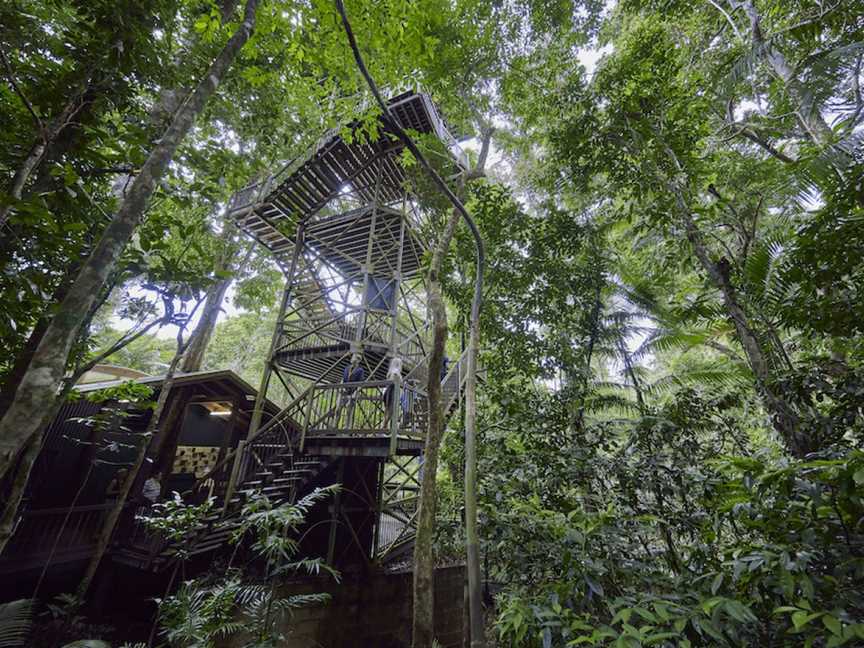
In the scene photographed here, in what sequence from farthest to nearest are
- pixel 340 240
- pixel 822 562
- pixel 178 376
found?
pixel 340 240 < pixel 178 376 < pixel 822 562

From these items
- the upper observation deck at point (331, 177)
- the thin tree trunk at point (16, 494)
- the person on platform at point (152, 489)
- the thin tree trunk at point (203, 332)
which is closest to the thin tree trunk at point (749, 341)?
the upper observation deck at point (331, 177)

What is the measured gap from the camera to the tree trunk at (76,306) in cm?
195

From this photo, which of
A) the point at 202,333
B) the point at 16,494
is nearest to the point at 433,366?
the point at 16,494

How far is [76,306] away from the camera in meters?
2.21

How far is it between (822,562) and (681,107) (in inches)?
205

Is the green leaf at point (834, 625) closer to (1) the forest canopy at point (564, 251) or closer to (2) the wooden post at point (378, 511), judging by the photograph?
(1) the forest canopy at point (564, 251)

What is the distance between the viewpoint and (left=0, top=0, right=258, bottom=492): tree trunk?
195 cm

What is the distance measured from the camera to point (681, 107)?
4.65 m

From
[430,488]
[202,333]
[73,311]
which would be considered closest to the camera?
[73,311]

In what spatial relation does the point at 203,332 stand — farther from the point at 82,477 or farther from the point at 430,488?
the point at 430,488

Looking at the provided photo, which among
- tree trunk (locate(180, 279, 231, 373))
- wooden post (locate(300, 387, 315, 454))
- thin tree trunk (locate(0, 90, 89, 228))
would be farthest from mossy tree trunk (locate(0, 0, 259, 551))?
tree trunk (locate(180, 279, 231, 373))

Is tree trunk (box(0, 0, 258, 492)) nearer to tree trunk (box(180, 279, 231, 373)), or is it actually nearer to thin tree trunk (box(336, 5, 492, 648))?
thin tree trunk (box(336, 5, 492, 648))

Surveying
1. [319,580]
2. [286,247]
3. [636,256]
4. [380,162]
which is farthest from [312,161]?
[319,580]

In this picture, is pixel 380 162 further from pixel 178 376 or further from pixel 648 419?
pixel 648 419
